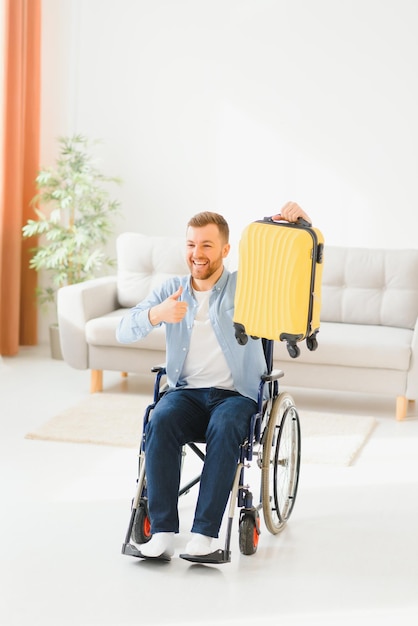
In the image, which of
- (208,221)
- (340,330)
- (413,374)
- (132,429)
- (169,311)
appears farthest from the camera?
(340,330)

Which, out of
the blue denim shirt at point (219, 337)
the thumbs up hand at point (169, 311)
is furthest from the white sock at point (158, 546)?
the thumbs up hand at point (169, 311)

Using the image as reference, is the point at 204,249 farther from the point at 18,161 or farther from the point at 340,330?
the point at 18,161

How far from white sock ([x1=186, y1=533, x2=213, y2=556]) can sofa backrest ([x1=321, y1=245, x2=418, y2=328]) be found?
98.6 inches

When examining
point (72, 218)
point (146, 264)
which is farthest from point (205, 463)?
point (72, 218)

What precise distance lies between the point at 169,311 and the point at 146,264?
2545 millimetres

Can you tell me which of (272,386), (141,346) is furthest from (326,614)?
(141,346)

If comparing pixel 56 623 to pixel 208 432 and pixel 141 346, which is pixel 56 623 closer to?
pixel 208 432

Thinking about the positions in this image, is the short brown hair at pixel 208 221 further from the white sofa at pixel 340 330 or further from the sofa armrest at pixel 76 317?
the sofa armrest at pixel 76 317

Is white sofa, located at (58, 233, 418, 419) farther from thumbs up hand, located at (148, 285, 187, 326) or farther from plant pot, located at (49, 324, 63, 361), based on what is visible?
thumbs up hand, located at (148, 285, 187, 326)

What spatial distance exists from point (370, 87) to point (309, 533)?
11.0 ft

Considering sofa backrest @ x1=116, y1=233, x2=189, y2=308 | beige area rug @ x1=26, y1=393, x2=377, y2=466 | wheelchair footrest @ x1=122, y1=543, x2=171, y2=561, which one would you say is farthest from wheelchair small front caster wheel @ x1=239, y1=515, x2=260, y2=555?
sofa backrest @ x1=116, y1=233, x2=189, y2=308

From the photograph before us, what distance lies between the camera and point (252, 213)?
6.16 metres

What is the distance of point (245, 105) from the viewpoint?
609cm

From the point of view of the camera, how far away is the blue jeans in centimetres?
289
